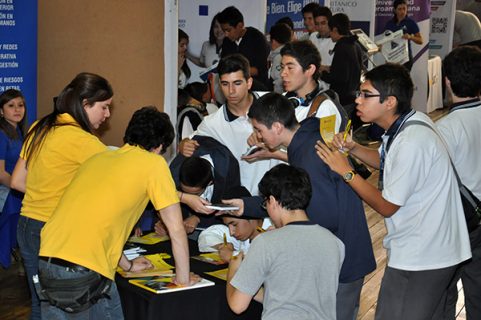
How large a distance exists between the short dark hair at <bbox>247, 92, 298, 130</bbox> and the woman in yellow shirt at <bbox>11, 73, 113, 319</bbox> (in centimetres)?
69

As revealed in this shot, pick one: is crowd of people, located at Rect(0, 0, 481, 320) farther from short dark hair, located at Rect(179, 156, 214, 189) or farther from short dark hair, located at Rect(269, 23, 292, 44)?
short dark hair, located at Rect(269, 23, 292, 44)

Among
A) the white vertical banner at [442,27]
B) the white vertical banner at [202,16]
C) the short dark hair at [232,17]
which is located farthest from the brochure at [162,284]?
the white vertical banner at [442,27]

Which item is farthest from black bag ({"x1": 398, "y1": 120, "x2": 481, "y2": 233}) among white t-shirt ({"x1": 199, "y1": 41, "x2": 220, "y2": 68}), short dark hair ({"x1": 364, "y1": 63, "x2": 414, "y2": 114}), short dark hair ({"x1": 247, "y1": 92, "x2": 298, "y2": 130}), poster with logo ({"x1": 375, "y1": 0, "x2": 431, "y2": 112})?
poster with logo ({"x1": 375, "y1": 0, "x2": 431, "y2": 112})

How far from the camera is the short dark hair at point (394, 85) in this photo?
3178mm

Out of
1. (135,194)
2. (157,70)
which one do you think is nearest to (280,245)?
(135,194)

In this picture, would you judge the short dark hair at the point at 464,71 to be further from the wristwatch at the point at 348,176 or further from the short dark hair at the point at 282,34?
the short dark hair at the point at 282,34

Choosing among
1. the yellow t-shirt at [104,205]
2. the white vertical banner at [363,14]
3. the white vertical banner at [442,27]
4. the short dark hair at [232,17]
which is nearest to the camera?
the yellow t-shirt at [104,205]

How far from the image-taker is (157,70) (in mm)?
6148

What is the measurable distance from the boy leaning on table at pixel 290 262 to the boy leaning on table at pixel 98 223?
43 cm

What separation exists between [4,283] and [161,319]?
8.02 ft

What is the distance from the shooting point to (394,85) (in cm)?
318

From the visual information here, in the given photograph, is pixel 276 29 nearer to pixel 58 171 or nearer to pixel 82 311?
pixel 58 171

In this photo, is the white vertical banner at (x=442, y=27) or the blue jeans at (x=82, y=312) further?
the white vertical banner at (x=442, y=27)

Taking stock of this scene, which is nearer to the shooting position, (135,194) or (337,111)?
(135,194)
